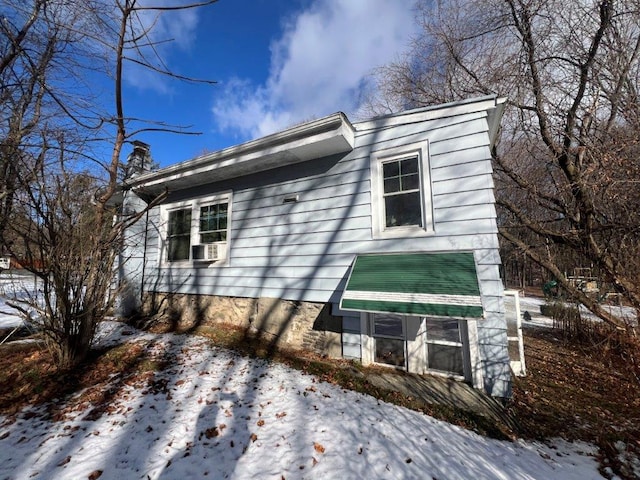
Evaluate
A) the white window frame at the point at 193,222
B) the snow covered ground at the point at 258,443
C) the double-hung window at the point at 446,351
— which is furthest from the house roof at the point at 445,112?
the snow covered ground at the point at 258,443

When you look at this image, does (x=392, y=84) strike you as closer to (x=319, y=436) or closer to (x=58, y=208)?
(x=58, y=208)

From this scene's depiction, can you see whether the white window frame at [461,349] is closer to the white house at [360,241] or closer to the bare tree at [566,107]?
the white house at [360,241]

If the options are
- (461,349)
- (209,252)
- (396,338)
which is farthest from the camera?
(209,252)

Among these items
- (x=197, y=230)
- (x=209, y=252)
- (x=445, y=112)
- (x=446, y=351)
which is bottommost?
(x=446, y=351)

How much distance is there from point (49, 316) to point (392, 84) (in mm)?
12850

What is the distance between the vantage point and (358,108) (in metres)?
13.9

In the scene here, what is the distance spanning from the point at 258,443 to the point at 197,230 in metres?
5.84

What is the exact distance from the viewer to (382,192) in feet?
16.9

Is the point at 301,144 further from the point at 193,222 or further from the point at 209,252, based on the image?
the point at 193,222

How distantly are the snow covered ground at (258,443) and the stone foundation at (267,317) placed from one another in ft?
4.63

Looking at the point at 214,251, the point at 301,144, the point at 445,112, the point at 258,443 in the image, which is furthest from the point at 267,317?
the point at 445,112

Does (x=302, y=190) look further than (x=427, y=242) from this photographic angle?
Yes

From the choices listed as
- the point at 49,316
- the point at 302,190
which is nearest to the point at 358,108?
the point at 302,190

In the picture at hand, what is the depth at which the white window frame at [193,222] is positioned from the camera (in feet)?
22.9
